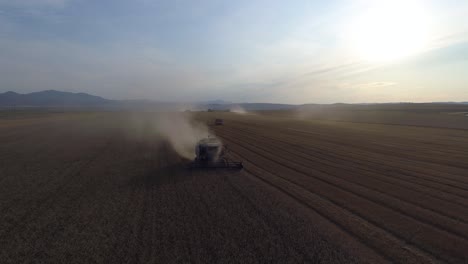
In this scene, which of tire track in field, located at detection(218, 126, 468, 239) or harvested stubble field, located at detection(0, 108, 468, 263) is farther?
tire track in field, located at detection(218, 126, 468, 239)

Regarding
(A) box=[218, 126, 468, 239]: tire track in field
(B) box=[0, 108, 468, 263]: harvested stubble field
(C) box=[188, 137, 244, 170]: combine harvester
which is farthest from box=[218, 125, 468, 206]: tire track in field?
(C) box=[188, 137, 244, 170]: combine harvester

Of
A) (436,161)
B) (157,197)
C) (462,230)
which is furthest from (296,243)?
(436,161)

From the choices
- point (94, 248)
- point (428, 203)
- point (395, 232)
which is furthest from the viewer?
point (428, 203)

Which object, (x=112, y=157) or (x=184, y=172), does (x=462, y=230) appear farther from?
(x=112, y=157)

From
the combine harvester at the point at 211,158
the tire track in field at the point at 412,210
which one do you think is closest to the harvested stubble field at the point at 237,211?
the tire track in field at the point at 412,210

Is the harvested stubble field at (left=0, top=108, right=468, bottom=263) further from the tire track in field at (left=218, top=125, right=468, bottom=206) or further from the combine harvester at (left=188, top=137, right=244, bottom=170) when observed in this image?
the combine harvester at (left=188, top=137, right=244, bottom=170)

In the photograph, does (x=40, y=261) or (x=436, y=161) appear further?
(x=436, y=161)
